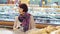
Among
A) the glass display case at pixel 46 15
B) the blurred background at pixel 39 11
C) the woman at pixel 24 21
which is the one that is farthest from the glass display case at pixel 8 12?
the woman at pixel 24 21

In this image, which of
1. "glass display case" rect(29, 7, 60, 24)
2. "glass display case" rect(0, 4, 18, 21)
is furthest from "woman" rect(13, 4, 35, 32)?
"glass display case" rect(0, 4, 18, 21)

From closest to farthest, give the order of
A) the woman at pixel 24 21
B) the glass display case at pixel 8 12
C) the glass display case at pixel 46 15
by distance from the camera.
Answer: the woman at pixel 24 21 < the glass display case at pixel 46 15 < the glass display case at pixel 8 12

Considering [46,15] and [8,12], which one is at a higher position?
[8,12]

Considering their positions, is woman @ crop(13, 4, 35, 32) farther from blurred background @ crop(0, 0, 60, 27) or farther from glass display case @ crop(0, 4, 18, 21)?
glass display case @ crop(0, 4, 18, 21)

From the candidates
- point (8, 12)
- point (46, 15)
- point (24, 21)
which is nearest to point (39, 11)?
point (46, 15)

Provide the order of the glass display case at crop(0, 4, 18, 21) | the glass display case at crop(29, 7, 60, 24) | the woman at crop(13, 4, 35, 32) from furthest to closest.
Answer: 1. the glass display case at crop(0, 4, 18, 21)
2. the glass display case at crop(29, 7, 60, 24)
3. the woman at crop(13, 4, 35, 32)

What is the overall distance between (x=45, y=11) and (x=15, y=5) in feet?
3.58

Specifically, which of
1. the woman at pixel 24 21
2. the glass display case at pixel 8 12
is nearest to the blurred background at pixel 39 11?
the glass display case at pixel 8 12

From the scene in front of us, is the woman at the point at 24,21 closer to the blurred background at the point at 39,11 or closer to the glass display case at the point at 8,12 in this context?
the blurred background at the point at 39,11

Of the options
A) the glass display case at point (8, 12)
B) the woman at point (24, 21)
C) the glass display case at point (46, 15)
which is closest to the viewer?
the woman at point (24, 21)

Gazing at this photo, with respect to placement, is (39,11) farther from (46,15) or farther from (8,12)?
(8,12)

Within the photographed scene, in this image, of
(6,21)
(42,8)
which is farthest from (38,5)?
(6,21)

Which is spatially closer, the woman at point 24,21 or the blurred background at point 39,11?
the woman at point 24,21

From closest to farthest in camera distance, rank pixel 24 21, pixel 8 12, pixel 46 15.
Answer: pixel 24 21, pixel 46 15, pixel 8 12
